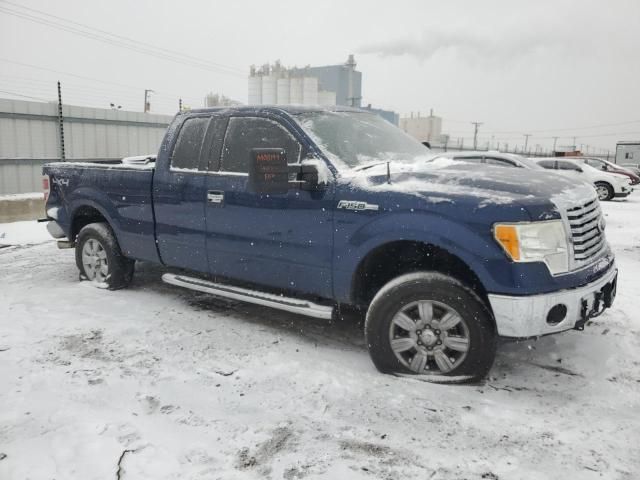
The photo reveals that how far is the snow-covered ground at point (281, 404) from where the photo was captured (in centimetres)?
257

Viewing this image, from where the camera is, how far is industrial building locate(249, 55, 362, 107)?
51284mm

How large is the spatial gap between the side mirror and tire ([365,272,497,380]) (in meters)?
1.06

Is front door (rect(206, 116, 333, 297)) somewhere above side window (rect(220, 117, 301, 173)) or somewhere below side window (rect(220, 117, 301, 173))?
below

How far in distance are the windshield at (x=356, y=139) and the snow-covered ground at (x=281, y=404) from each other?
1528 mm

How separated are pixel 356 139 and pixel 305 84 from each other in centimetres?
4862

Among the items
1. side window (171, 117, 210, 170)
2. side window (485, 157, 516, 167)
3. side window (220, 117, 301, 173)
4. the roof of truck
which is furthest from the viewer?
side window (485, 157, 516, 167)

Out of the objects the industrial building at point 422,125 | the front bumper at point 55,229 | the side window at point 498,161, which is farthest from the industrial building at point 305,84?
the front bumper at point 55,229

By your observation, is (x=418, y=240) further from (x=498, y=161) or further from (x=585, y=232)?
(x=498, y=161)

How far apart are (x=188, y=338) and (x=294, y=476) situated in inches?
81.6

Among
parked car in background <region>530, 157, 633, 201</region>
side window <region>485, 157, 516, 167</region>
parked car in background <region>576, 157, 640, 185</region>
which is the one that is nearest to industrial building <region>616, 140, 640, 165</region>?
parked car in background <region>576, 157, 640, 185</region>

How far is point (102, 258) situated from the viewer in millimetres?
5629

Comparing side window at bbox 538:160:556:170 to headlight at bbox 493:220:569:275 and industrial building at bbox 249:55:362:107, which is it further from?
industrial building at bbox 249:55:362:107

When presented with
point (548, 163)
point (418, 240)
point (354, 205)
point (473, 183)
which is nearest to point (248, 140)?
point (354, 205)

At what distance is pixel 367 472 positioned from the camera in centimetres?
250
